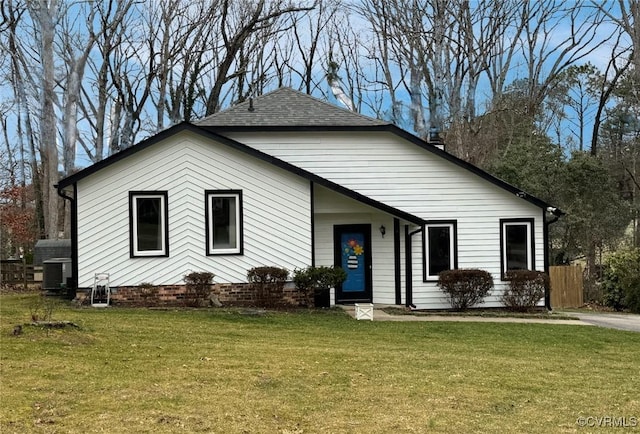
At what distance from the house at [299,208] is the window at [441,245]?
3 cm

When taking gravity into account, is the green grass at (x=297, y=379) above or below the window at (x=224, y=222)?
below

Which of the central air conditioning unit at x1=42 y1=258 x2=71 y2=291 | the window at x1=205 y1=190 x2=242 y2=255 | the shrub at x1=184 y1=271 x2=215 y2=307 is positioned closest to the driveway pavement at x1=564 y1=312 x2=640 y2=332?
the window at x1=205 y1=190 x2=242 y2=255

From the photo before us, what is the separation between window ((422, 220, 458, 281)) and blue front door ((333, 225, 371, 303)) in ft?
5.19

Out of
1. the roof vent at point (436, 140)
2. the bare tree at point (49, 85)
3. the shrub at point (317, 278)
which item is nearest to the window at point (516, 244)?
the roof vent at point (436, 140)

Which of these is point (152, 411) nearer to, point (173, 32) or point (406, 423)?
point (406, 423)

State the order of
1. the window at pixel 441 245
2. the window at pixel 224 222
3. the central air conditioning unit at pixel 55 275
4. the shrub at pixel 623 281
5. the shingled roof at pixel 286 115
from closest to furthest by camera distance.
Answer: the window at pixel 224 222
the central air conditioning unit at pixel 55 275
the window at pixel 441 245
the shingled roof at pixel 286 115
the shrub at pixel 623 281

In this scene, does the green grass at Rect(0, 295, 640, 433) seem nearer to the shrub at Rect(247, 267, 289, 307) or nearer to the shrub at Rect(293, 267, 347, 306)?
the shrub at Rect(293, 267, 347, 306)

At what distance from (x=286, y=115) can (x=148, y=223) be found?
5076mm

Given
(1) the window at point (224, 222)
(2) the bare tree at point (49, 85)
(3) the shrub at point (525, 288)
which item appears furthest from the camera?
(2) the bare tree at point (49, 85)

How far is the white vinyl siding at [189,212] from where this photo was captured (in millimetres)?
14453

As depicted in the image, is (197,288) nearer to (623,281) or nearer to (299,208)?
(299,208)

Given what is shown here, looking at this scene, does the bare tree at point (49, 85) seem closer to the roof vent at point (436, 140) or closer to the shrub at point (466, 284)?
the roof vent at point (436, 140)

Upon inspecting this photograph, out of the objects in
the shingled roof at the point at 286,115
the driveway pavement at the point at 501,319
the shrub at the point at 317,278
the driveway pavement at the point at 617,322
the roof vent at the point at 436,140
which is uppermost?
the shingled roof at the point at 286,115

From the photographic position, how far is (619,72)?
33.6m
